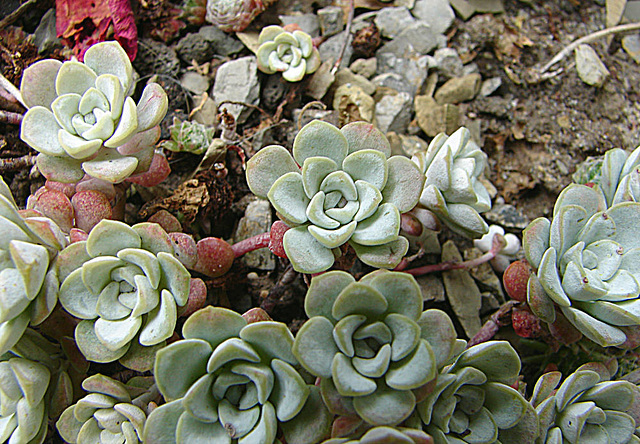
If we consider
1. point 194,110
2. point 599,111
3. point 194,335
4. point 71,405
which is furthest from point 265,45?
point 599,111

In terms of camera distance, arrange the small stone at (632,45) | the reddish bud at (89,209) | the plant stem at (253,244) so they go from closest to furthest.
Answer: the reddish bud at (89,209)
the plant stem at (253,244)
the small stone at (632,45)

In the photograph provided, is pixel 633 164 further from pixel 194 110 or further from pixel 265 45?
pixel 194 110

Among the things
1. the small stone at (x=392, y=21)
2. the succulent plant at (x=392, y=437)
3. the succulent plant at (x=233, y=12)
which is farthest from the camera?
the small stone at (x=392, y=21)

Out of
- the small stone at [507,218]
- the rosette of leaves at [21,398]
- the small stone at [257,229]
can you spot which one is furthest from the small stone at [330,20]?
the rosette of leaves at [21,398]

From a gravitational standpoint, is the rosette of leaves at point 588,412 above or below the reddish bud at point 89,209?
below

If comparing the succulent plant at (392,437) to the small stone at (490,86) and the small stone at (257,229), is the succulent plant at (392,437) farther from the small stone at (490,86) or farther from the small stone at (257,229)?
the small stone at (490,86)

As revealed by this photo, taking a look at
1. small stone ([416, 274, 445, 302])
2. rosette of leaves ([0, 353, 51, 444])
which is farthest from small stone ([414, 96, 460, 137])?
rosette of leaves ([0, 353, 51, 444])

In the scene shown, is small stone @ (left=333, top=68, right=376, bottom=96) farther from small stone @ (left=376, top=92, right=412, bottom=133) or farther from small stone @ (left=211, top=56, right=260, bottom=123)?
small stone @ (left=211, top=56, right=260, bottom=123)

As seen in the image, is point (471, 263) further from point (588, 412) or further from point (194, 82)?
point (194, 82)
